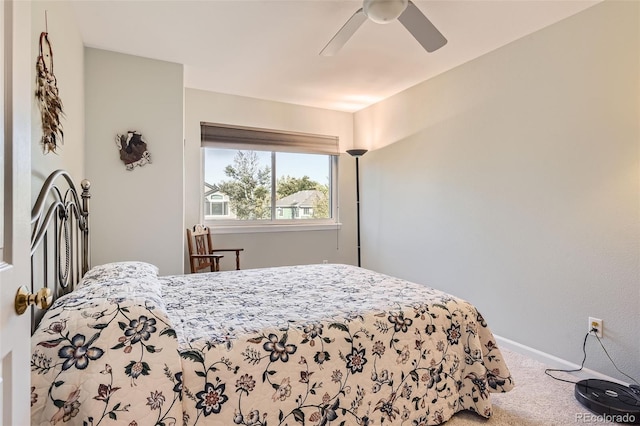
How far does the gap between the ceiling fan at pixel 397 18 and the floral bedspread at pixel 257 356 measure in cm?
148

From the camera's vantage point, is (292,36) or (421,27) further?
(292,36)

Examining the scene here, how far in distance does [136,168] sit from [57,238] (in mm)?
1400

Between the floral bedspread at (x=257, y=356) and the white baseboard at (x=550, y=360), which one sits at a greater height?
A: the floral bedspread at (x=257, y=356)

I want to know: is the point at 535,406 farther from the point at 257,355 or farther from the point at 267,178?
the point at 267,178

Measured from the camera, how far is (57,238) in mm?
1560

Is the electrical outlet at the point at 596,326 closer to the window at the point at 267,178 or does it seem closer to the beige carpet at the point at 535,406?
the beige carpet at the point at 535,406

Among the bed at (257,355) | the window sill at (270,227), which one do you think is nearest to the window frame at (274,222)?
the window sill at (270,227)

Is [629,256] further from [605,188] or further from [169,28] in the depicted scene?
[169,28]

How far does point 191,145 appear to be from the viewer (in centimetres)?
354

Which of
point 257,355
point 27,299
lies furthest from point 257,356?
point 27,299

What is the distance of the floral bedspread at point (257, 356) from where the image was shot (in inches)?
38.7

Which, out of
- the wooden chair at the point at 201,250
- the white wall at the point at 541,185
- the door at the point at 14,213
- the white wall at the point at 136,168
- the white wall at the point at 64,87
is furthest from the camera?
the wooden chair at the point at 201,250

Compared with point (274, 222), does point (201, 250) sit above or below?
below

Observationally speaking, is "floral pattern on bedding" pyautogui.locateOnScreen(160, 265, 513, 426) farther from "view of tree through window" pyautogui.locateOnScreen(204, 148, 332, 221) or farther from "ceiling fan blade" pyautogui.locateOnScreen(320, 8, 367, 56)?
"view of tree through window" pyautogui.locateOnScreen(204, 148, 332, 221)
